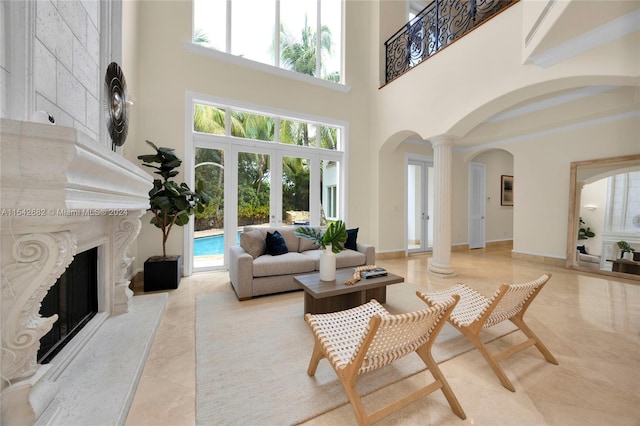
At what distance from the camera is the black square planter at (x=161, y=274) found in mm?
3271

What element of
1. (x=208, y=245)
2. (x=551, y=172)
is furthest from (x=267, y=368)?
(x=551, y=172)

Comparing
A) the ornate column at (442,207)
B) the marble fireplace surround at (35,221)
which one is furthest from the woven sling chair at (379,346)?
the ornate column at (442,207)

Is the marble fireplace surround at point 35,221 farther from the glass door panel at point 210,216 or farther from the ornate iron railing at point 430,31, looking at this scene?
the ornate iron railing at point 430,31

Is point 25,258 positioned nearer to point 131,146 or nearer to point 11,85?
point 11,85

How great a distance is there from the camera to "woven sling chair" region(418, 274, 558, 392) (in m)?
1.65

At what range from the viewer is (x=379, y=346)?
127 centimetres

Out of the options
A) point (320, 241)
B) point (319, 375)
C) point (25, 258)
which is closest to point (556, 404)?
point (319, 375)

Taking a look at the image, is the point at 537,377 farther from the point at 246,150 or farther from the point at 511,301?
the point at 246,150

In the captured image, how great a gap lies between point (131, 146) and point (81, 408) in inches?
135

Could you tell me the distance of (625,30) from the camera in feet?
7.16

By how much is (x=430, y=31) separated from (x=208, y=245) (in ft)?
18.3

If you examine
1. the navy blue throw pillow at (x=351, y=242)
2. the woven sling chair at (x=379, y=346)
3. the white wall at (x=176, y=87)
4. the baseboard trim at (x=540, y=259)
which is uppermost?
the white wall at (x=176, y=87)

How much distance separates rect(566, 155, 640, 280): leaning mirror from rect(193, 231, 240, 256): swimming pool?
6.52 m

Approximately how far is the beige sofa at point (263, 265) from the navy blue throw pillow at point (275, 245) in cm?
7
